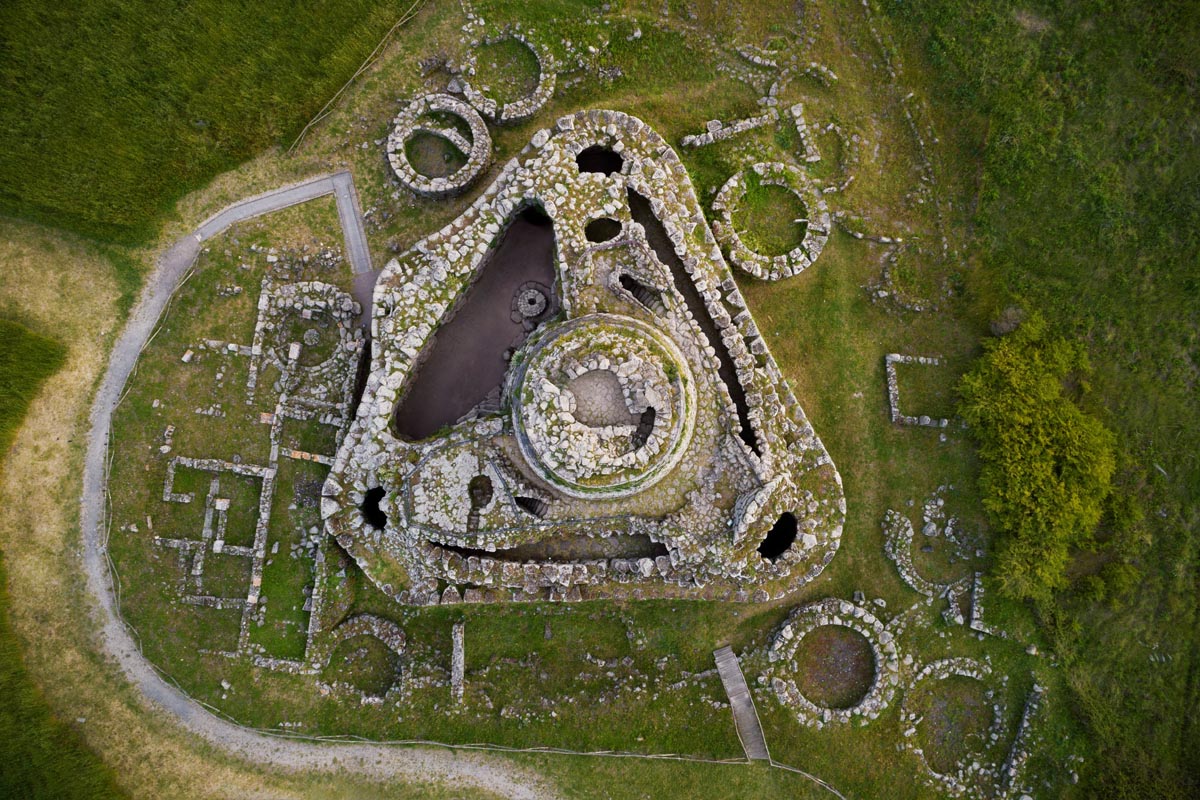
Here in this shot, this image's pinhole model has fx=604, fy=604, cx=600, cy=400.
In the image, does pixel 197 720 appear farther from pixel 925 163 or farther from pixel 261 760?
pixel 925 163

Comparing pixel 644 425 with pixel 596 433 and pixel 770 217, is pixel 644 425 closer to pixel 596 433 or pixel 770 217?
pixel 596 433

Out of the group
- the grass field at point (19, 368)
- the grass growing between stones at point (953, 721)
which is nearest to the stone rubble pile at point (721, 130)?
the grass growing between stones at point (953, 721)

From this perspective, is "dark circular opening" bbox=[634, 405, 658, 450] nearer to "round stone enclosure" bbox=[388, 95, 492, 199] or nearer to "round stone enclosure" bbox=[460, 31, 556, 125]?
"round stone enclosure" bbox=[388, 95, 492, 199]

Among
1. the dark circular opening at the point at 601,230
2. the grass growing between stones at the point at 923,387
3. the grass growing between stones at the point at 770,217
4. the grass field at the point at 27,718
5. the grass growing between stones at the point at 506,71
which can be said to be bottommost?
the grass field at the point at 27,718

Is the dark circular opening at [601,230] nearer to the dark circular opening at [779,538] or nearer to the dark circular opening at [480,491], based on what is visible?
the dark circular opening at [480,491]

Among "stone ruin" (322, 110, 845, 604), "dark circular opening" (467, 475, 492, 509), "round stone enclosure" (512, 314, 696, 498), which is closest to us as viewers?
"round stone enclosure" (512, 314, 696, 498)

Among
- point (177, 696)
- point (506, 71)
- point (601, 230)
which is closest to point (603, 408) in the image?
point (601, 230)

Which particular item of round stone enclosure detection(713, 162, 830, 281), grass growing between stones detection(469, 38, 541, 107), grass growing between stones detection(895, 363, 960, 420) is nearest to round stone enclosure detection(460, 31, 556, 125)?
grass growing between stones detection(469, 38, 541, 107)
